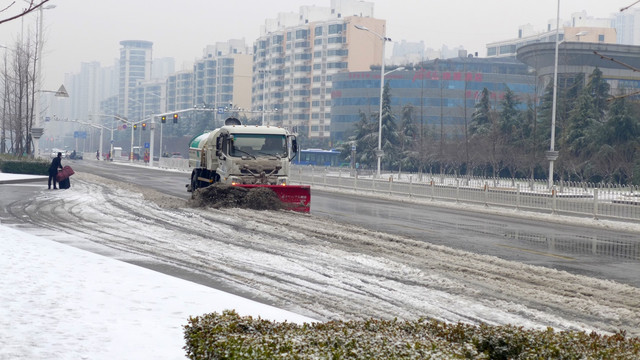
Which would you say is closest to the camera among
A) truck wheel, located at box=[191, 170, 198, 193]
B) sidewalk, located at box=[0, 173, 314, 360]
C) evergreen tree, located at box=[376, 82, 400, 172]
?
sidewalk, located at box=[0, 173, 314, 360]

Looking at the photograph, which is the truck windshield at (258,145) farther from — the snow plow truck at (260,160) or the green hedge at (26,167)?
the green hedge at (26,167)

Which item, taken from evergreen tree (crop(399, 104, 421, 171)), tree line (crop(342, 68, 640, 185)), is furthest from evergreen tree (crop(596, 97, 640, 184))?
evergreen tree (crop(399, 104, 421, 171))

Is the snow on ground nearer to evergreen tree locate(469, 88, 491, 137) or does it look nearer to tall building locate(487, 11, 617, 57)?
evergreen tree locate(469, 88, 491, 137)

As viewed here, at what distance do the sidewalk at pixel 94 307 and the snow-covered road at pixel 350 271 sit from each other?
971 mm

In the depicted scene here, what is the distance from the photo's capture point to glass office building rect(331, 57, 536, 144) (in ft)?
406

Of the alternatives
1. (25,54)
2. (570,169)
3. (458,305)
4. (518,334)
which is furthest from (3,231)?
(570,169)

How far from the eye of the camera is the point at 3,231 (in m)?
15.4

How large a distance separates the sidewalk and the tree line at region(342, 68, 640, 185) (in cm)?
4136

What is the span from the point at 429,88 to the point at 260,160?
103969mm

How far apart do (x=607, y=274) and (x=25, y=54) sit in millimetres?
46074

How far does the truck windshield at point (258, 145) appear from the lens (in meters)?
25.1

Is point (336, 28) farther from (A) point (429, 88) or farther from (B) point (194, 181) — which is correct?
(B) point (194, 181)

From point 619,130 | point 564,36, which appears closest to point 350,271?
point 619,130

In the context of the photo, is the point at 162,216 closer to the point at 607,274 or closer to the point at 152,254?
the point at 152,254
